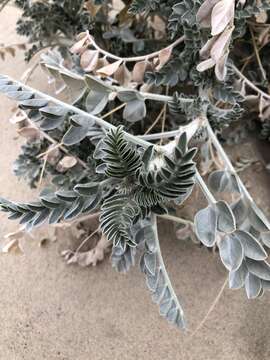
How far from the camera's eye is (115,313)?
0.89 metres

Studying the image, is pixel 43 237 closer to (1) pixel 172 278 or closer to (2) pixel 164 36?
(1) pixel 172 278

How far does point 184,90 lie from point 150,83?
235 millimetres

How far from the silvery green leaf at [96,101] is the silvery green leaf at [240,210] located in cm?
24

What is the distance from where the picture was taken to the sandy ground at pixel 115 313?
2.81ft

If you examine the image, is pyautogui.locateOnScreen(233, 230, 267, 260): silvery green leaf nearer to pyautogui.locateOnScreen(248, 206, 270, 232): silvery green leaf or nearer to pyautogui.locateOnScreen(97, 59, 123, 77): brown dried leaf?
pyautogui.locateOnScreen(248, 206, 270, 232): silvery green leaf

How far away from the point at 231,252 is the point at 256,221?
3.9 inches

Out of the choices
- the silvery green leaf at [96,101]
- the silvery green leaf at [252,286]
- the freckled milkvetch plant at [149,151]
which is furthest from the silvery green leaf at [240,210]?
the silvery green leaf at [96,101]

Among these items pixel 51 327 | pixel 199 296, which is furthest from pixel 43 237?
pixel 199 296

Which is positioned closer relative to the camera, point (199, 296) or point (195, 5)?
point (195, 5)


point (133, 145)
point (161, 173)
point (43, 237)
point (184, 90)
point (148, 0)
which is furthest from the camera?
point (184, 90)

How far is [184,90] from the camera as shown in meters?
1.07

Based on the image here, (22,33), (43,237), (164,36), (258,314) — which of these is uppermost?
(22,33)

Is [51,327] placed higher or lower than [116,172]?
lower

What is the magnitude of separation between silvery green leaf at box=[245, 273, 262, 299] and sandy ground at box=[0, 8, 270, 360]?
22 centimetres
